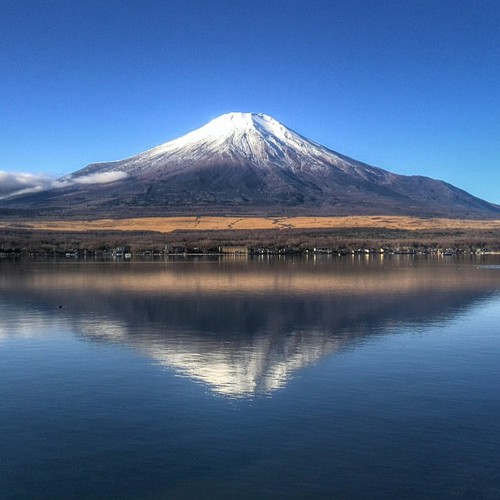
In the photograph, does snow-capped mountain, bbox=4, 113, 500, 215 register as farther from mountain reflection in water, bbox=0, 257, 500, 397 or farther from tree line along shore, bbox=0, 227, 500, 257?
mountain reflection in water, bbox=0, 257, 500, 397

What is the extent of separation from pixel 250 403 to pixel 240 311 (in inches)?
468

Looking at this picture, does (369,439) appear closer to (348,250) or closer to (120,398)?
(120,398)

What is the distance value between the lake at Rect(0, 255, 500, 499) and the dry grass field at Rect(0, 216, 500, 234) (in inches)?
2958

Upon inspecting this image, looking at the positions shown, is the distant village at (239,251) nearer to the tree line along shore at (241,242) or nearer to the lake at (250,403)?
the tree line along shore at (241,242)

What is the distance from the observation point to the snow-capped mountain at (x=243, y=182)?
133125mm

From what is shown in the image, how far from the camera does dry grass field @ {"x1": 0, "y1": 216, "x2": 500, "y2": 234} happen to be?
98.1m

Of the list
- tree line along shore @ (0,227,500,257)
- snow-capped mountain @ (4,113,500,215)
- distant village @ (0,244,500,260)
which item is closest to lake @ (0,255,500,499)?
distant village @ (0,244,500,260)

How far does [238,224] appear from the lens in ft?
336

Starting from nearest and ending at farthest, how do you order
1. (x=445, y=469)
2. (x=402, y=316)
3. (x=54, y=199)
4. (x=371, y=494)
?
(x=371, y=494) → (x=445, y=469) → (x=402, y=316) → (x=54, y=199)

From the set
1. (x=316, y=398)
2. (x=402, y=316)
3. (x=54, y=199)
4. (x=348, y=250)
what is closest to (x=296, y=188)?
(x=54, y=199)

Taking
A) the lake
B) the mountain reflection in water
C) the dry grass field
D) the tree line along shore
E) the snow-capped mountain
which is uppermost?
the snow-capped mountain

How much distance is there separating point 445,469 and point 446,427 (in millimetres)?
1634

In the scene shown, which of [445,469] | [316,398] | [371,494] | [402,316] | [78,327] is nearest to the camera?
[371,494]

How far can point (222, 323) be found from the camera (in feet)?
66.4
